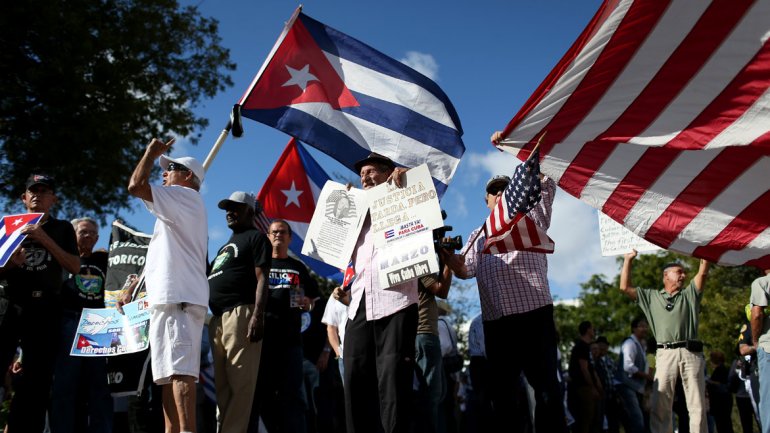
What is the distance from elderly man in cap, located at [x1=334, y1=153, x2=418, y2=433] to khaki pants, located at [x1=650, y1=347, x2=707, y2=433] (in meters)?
4.38

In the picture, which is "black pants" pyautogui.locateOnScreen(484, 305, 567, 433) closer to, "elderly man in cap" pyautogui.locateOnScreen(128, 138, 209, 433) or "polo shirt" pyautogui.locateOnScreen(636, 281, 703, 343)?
"elderly man in cap" pyautogui.locateOnScreen(128, 138, 209, 433)

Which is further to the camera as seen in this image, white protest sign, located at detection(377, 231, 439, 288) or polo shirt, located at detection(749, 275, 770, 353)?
polo shirt, located at detection(749, 275, 770, 353)

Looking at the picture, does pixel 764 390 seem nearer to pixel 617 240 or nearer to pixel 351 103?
pixel 617 240

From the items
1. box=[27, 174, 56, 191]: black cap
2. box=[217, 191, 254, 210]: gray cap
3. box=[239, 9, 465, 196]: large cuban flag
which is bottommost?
box=[217, 191, 254, 210]: gray cap

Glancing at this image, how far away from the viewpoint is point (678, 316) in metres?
8.15

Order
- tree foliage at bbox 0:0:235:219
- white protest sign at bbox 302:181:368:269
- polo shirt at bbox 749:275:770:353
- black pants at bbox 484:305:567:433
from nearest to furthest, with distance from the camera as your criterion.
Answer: black pants at bbox 484:305:567:433 < white protest sign at bbox 302:181:368:269 < polo shirt at bbox 749:275:770:353 < tree foliage at bbox 0:0:235:219

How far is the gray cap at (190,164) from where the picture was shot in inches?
200

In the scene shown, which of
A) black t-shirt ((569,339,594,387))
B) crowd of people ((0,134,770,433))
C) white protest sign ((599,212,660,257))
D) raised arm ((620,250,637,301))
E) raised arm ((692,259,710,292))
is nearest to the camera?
crowd of people ((0,134,770,433))

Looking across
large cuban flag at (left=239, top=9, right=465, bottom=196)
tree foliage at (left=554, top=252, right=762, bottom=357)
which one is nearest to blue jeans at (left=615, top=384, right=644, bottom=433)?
large cuban flag at (left=239, top=9, right=465, bottom=196)

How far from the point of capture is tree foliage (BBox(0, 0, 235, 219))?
583 inches

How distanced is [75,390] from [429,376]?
3.19 meters

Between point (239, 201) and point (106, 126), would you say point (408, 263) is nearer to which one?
point (239, 201)

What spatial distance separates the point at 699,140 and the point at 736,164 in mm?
660

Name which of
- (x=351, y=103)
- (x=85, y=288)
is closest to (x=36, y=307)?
(x=85, y=288)
